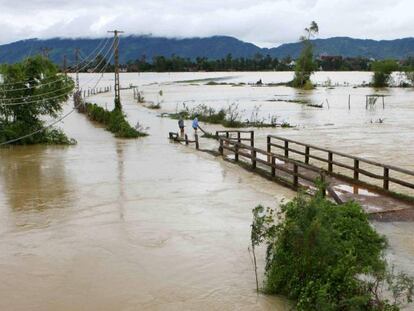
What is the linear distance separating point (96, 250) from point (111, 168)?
10368 millimetres

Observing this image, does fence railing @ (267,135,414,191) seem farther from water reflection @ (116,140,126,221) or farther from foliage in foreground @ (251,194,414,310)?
water reflection @ (116,140,126,221)

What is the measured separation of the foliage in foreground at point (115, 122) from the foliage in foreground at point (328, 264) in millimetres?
23095

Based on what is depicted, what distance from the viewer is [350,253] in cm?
794

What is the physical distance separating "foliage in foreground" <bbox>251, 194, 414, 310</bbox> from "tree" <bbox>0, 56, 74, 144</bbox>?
22.2 m

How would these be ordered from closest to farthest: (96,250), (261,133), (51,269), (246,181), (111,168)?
1. (51,269)
2. (96,250)
3. (246,181)
4. (111,168)
5. (261,133)

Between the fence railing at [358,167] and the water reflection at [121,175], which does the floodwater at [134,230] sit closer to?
the water reflection at [121,175]

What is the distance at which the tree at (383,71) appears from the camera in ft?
307

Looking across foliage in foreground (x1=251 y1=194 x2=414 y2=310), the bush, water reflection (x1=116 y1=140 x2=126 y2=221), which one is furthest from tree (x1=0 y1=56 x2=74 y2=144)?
foliage in foreground (x1=251 y1=194 x2=414 y2=310)

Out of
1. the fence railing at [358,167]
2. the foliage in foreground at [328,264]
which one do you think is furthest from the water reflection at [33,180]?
the fence railing at [358,167]

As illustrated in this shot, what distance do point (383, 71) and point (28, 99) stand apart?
7812cm

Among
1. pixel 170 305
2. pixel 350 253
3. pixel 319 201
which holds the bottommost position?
pixel 170 305

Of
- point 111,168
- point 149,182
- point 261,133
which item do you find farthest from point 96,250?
point 261,133

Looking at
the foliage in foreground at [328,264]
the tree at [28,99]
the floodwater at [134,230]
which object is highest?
the tree at [28,99]

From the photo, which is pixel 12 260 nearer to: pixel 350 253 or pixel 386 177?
pixel 350 253
